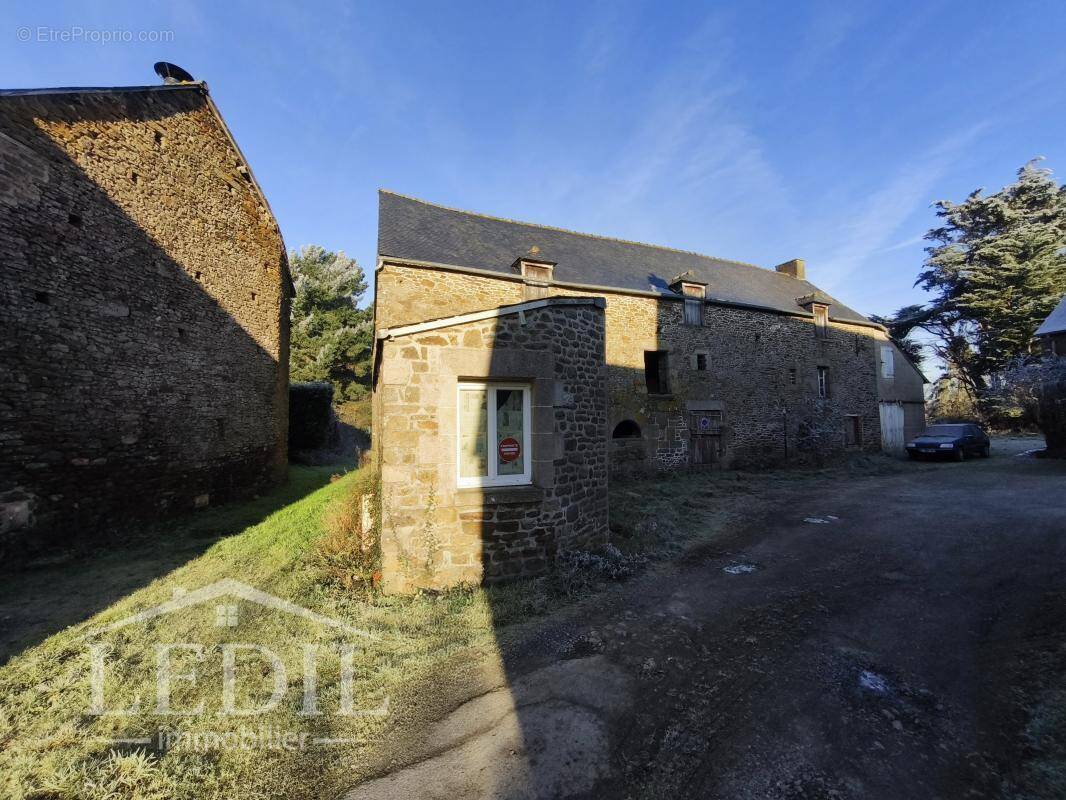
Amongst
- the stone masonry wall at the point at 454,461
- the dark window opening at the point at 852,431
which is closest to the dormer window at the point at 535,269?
the stone masonry wall at the point at 454,461

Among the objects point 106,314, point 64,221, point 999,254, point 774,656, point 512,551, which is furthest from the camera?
point 999,254

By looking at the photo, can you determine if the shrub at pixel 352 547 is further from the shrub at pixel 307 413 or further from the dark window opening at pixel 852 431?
the dark window opening at pixel 852 431

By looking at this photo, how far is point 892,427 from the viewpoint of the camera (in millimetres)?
20266

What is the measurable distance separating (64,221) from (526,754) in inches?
370

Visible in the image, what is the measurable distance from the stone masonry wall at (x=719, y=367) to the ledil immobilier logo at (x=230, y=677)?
8.01 metres

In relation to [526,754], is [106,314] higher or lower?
higher

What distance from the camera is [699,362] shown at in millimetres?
15391

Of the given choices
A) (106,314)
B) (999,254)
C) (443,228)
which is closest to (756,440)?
(443,228)

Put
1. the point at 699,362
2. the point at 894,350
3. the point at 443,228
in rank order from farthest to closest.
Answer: the point at 894,350 → the point at 699,362 → the point at 443,228

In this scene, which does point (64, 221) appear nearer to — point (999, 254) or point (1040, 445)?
point (1040, 445)

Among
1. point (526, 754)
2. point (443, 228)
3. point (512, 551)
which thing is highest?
point (443, 228)

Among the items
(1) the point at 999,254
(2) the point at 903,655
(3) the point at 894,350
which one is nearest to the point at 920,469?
(3) the point at 894,350

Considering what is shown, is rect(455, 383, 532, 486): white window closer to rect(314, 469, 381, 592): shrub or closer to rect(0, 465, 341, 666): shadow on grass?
rect(314, 469, 381, 592): shrub

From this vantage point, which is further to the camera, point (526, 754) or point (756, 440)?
point (756, 440)
